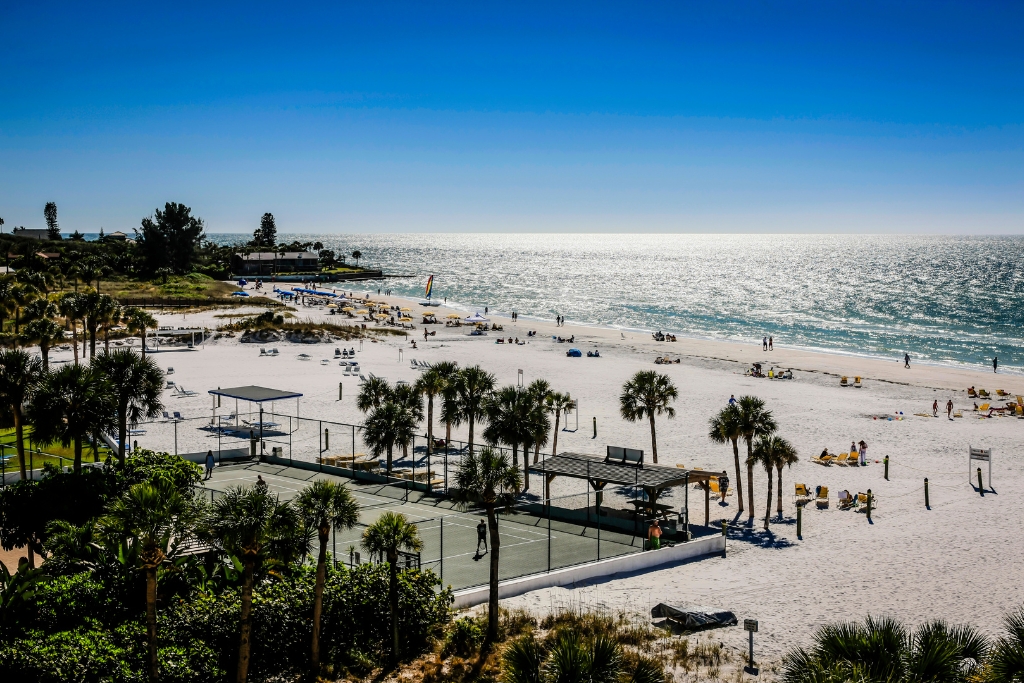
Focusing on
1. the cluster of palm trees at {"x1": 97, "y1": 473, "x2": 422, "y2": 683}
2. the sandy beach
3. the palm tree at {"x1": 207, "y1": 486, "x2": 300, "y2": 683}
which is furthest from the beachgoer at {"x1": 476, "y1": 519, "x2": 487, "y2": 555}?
the palm tree at {"x1": 207, "y1": 486, "x2": 300, "y2": 683}

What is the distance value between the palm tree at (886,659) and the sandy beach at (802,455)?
702 centimetres


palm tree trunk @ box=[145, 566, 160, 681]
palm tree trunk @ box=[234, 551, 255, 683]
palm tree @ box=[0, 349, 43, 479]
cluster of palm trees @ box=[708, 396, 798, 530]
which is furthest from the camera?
cluster of palm trees @ box=[708, 396, 798, 530]

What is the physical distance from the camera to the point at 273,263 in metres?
147

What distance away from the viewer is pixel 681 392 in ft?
165

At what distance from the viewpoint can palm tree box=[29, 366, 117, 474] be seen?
20.3m

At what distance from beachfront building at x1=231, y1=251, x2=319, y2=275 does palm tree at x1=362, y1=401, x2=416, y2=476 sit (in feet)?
388

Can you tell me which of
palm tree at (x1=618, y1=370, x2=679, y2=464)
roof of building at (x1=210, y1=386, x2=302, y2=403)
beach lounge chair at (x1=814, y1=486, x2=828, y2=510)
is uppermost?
palm tree at (x1=618, y1=370, x2=679, y2=464)

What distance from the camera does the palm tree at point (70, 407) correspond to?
66.6ft

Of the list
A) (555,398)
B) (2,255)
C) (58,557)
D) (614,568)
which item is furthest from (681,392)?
(2,255)

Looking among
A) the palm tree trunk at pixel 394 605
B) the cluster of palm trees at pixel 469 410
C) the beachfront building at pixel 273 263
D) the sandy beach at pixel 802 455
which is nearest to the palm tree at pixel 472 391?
the cluster of palm trees at pixel 469 410

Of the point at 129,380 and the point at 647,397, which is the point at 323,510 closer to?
the point at 129,380

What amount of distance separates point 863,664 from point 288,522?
28.3 feet

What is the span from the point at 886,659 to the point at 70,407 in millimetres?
18990

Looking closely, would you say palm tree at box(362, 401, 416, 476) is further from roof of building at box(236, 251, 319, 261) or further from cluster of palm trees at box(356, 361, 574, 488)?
roof of building at box(236, 251, 319, 261)
